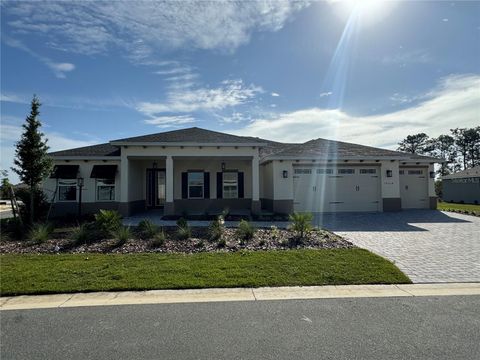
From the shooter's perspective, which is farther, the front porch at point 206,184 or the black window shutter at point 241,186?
the black window shutter at point 241,186

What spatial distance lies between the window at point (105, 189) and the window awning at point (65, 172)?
1.25 meters

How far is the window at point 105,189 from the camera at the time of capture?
1551 cm

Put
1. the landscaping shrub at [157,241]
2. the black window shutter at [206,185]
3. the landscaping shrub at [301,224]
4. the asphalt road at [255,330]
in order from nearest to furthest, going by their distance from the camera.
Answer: the asphalt road at [255,330] → the landscaping shrub at [157,241] → the landscaping shrub at [301,224] → the black window shutter at [206,185]

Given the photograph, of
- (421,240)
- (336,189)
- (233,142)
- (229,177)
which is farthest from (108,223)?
(336,189)

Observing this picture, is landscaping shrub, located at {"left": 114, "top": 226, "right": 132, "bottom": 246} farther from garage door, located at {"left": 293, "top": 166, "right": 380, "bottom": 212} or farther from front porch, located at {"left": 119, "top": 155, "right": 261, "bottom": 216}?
garage door, located at {"left": 293, "top": 166, "right": 380, "bottom": 212}

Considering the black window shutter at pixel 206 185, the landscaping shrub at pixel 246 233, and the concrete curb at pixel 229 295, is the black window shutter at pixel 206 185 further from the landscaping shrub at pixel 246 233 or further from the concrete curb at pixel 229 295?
the concrete curb at pixel 229 295

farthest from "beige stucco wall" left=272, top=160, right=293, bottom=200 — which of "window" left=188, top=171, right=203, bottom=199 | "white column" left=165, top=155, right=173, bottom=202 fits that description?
"white column" left=165, top=155, right=173, bottom=202

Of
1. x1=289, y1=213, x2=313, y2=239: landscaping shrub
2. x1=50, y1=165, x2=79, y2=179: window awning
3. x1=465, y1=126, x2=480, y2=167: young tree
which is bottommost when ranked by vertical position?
x1=289, y1=213, x2=313, y2=239: landscaping shrub

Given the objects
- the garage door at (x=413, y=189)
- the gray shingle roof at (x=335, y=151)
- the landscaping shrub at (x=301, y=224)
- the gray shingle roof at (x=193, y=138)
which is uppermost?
the gray shingle roof at (x=193, y=138)

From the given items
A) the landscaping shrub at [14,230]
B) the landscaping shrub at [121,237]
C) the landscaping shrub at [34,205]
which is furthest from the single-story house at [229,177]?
the landscaping shrub at [121,237]

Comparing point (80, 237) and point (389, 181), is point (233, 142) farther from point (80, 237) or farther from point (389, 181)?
point (389, 181)

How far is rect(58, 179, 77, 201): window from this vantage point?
15.4 m

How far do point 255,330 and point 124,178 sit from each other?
40.4 feet

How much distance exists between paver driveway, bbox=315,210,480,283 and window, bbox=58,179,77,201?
41.4 feet
